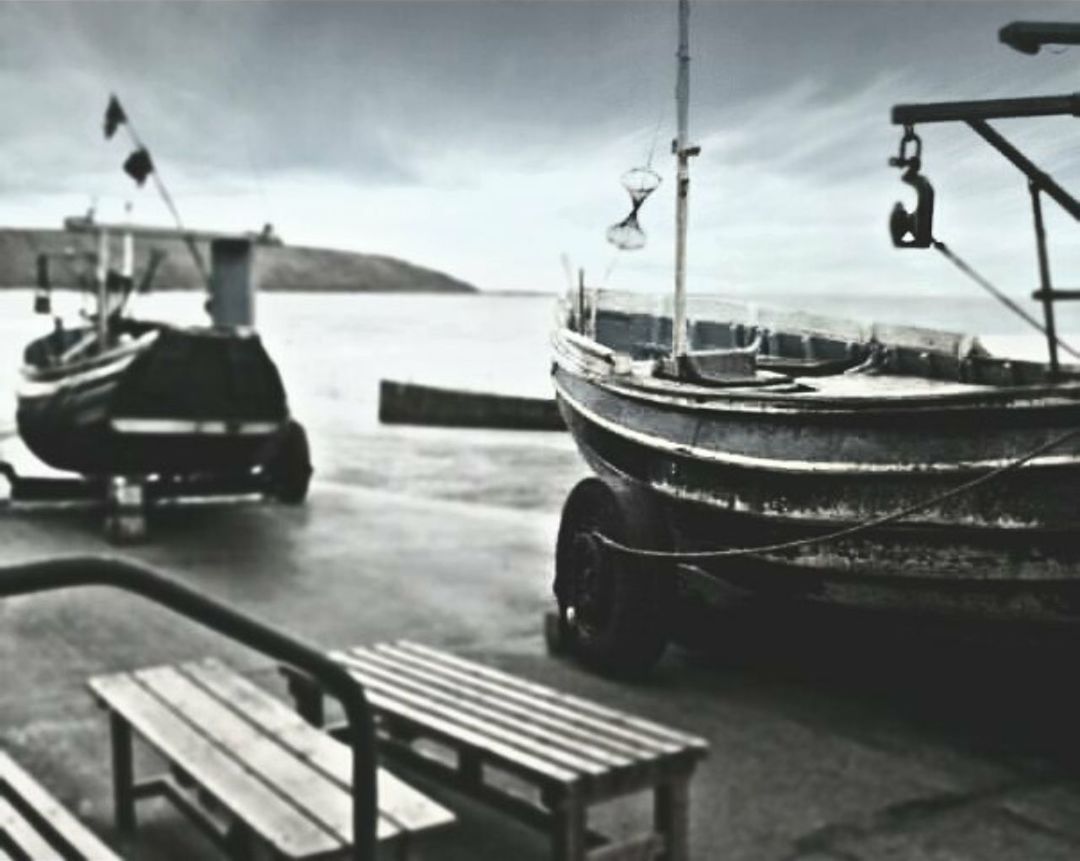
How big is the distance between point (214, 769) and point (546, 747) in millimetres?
1477

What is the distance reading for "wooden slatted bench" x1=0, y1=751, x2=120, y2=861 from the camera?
4.93 meters

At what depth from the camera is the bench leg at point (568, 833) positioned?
5.38 meters

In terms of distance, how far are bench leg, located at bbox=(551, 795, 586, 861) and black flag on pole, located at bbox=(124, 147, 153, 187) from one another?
186 inches

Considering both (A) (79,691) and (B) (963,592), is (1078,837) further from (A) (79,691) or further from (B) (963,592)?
(A) (79,691)

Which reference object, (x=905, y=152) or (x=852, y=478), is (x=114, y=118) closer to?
(x=852, y=478)

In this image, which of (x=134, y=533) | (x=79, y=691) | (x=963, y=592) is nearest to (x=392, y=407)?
(x=134, y=533)

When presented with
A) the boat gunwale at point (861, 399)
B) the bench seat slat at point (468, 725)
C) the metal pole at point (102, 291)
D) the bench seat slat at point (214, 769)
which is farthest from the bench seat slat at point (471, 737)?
the metal pole at point (102, 291)

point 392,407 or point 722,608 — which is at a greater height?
point 722,608

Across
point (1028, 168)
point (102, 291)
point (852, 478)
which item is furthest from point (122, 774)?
point (102, 291)

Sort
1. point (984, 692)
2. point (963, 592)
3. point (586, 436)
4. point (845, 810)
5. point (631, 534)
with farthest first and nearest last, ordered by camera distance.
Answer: point (984, 692) → point (845, 810) → point (963, 592) → point (586, 436) → point (631, 534)

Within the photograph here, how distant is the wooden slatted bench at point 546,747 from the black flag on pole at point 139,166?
3.46 m

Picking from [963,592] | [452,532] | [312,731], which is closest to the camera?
[963,592]

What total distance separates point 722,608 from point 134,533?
13289 mm

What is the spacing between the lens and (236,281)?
17.8 m
